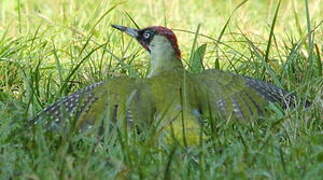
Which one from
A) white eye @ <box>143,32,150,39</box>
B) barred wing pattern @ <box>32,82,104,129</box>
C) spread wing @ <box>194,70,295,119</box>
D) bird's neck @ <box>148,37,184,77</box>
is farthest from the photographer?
white eye @ <box>143,32,150,39</box>

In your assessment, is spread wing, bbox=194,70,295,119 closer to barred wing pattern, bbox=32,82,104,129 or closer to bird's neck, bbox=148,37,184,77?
bird's neck, bbox=148,37,184,77

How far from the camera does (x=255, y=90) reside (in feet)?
18.2

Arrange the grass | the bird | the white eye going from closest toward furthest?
the grass
the bird
the white eye

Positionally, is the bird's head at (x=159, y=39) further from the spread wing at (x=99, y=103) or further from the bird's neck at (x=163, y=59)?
the spread wing at (x=99, y=103)

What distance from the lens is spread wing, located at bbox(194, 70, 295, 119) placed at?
210 inches

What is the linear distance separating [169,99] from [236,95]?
408mm

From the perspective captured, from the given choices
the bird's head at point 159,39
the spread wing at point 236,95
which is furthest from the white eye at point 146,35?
the spread wing at point 236,95

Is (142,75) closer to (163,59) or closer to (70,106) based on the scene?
(163,59)

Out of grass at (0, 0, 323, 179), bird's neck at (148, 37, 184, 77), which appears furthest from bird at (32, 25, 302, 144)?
grass at (0, 0, 323, 179)

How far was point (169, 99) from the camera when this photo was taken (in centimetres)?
518

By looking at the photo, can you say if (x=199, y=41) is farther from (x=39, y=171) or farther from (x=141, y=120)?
(x=39, y=171)

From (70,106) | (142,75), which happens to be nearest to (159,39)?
(70,106)

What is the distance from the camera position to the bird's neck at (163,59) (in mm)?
5594

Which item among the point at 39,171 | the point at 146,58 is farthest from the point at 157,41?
the point at 39,171
